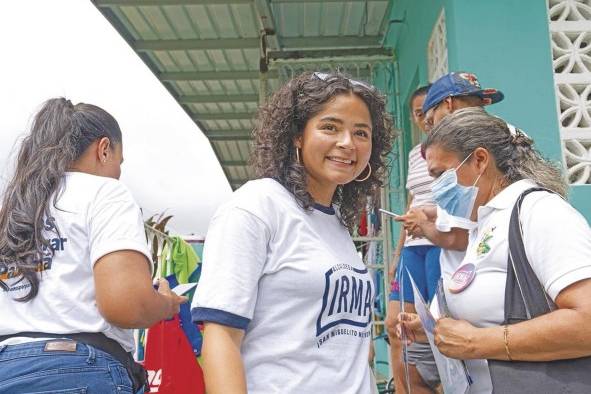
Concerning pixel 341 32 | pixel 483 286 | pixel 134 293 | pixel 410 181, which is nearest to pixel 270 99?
pixel 134 293

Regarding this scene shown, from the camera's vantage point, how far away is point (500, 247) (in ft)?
5.26

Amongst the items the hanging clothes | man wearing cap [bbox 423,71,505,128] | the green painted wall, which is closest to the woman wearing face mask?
man wearing cap [bbox 423,71,505,128]

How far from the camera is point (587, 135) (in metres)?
3.95

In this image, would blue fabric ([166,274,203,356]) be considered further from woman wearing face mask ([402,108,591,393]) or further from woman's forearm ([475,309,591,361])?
woman's forearm ([475,309,591,361])

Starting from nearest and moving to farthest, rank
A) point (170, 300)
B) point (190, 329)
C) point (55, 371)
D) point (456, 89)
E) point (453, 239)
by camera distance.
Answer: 1. point (55, 371)
2. point (170, 300)
3. point (453, 239)
4. point (456, 89)
5. point (190, 329)

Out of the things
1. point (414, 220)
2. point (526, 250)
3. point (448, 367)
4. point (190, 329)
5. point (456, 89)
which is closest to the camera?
point (526, 250)

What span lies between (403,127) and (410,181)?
10.8 feet

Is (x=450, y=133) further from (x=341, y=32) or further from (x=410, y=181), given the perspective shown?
(x=341, y=32)

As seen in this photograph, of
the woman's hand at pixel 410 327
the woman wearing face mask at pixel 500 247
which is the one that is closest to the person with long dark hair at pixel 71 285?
the woman's hand at pixel 410 327

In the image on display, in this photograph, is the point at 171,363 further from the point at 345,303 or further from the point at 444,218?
the point at 345,303

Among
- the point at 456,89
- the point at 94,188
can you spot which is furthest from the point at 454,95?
the point at 94,188

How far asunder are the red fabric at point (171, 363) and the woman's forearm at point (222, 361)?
1784 millimetres

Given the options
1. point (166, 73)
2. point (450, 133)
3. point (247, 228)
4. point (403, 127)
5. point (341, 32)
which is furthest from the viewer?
point (166, 73)

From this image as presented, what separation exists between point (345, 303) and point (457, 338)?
0.34 meters
